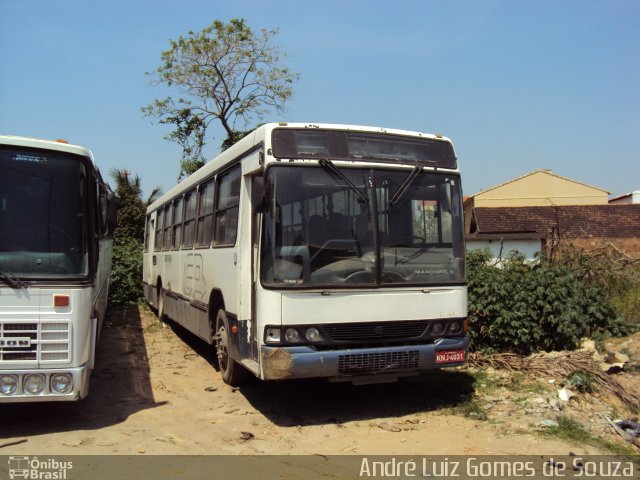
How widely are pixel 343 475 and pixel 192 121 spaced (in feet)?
80.1

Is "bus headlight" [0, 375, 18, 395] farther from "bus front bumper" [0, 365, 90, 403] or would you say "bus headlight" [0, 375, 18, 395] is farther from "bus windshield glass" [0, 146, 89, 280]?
"bus windshield glass" [0, 146, 89, 280]

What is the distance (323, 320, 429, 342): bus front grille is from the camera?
6.02 metres

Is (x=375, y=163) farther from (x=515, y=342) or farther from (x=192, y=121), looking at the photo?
(x=192, y=121)

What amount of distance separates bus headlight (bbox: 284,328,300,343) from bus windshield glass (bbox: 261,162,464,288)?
1.55ft

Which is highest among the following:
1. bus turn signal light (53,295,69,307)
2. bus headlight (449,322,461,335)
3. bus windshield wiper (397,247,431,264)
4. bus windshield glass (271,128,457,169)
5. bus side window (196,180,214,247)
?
bus windshield glass (271,128,457,169)

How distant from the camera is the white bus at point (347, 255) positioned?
5895 millimetres

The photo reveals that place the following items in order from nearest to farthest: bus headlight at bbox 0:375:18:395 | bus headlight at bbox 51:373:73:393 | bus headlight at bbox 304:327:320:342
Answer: bus headlight at bbox 0:375:18:395 → bus headlight at bbox 51:373:73:393 → bus headlight at bbox 304:327:320:342

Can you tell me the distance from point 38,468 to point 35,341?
3.99ft

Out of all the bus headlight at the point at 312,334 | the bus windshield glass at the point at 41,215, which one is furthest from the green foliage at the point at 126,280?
the bus headlight at the point at 312,334

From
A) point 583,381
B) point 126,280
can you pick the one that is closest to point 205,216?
point 583,381

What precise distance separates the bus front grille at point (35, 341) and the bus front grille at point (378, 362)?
273cm

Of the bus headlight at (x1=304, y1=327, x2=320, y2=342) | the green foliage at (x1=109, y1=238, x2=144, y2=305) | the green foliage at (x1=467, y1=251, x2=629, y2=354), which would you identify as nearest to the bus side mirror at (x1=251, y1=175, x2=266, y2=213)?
the bus headlight at (x1=304, y1=327, x2=320, y2=342)

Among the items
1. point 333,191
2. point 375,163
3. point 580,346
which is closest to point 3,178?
point 333,191

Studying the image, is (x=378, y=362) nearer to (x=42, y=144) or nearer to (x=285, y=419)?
(x=285, y=419)
